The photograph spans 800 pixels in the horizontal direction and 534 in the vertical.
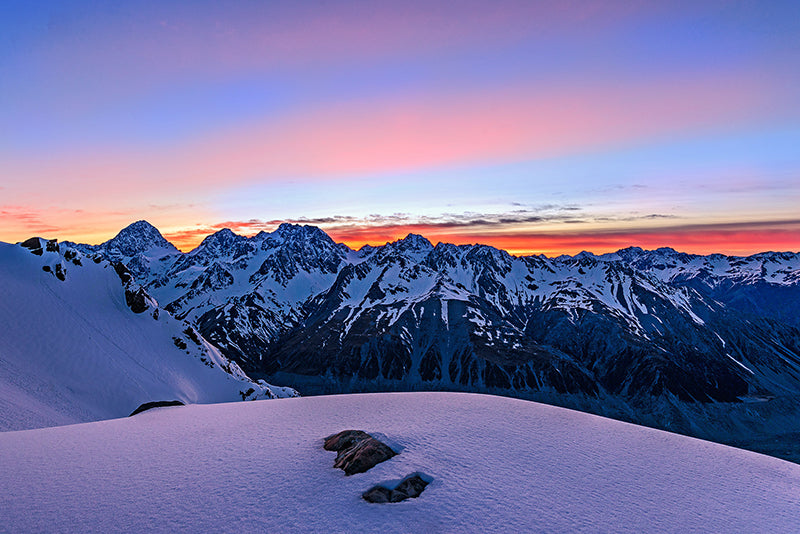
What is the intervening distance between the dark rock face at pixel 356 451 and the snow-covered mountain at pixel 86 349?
32.2 m

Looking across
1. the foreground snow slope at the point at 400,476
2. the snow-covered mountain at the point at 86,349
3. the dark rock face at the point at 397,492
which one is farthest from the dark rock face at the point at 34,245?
the dark rock face at the point at 397,492

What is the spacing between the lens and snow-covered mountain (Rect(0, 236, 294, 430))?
49000 millimetres

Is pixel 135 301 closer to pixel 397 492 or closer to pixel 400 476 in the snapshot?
pixel 400 476

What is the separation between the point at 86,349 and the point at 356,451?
66.1 m

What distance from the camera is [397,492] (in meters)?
16.6

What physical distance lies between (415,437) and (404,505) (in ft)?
20.4

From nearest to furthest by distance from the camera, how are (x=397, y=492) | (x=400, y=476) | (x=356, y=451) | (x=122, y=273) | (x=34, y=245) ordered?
(x=397, y=492) → (x=400, y=476) → (x=356, y=451) → (x=34, y=245) → (x=122, y=273)

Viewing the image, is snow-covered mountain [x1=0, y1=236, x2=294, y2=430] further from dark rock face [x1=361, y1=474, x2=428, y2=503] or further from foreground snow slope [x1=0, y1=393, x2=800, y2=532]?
dark rock face [x1=361, y1=474, x2=428, y2=503]

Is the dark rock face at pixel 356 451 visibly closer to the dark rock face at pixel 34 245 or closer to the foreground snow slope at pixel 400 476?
the foreground snow slope at pixel 400 476

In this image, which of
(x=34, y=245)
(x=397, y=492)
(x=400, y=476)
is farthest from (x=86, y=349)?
(x=397, y=492)

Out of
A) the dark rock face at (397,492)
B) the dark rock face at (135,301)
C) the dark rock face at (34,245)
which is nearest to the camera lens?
the dark rock face at (397,492)

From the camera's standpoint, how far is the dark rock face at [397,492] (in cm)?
1628

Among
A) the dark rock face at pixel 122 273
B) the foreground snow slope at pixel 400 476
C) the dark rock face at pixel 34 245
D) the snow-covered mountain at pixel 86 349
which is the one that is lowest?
the snow-covered mountain at pixel 86 349

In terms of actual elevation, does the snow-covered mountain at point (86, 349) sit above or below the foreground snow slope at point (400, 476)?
below
